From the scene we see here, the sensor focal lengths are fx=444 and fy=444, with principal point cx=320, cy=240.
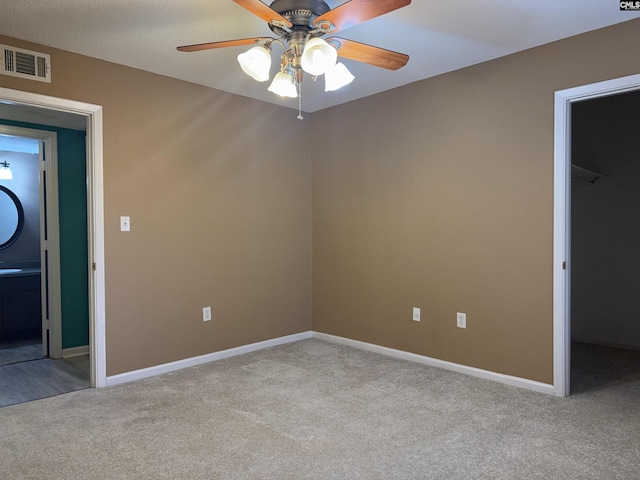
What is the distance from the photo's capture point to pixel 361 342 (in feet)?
14.1

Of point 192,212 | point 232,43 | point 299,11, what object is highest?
point 299,11

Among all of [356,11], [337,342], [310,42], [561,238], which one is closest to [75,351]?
[337,342]

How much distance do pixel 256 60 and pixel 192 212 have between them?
1894 millimetres

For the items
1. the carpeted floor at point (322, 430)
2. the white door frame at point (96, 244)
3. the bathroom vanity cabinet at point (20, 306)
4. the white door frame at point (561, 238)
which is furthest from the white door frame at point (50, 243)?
the white door frame at point (561, 238)

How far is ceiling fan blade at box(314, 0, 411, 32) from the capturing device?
1834mm

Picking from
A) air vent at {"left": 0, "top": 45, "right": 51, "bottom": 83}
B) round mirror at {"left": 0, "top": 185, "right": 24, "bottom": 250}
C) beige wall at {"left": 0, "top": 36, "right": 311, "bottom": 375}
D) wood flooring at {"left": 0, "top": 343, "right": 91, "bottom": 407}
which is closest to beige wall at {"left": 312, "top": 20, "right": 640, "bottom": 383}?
beige wall at {"left": 0, "top": 36, "right": 311, "bottom": 375}

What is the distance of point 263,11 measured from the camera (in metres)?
1.95

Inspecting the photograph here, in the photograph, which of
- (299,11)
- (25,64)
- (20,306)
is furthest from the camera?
(20,306)

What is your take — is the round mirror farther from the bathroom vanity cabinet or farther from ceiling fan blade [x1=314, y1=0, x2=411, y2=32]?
ceiling fan blade [x1=314, y1=0, x2=411, y2=32]

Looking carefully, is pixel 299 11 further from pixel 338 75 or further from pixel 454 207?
pixel 454 207

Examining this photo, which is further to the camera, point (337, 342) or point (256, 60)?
point (337, 342)

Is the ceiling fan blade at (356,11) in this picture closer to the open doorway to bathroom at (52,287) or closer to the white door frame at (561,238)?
the white door frame at (561,238)

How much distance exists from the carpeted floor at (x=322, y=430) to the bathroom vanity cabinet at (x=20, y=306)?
231 cm

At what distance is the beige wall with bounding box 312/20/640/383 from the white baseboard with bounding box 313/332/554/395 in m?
0.05
